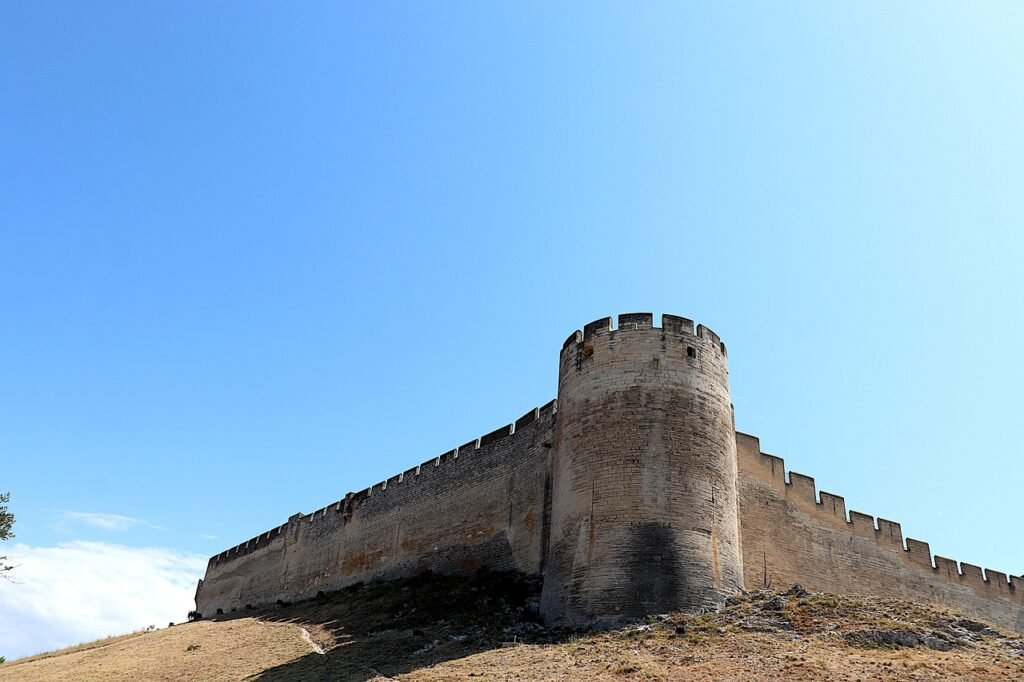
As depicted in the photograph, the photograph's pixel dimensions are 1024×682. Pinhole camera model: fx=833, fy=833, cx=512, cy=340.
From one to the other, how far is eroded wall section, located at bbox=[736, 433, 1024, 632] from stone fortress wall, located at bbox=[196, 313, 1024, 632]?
0.05 metres

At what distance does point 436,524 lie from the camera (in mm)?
23156

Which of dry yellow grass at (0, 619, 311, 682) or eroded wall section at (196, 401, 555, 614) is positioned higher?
eroded wall section at (196, 401, 555, 614)

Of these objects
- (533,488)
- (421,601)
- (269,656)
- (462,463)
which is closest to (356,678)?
(269,656)

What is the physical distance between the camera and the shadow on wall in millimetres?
14195

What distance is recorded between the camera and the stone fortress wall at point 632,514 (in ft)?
49.1

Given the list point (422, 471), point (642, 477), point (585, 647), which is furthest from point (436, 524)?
point (585, 647)

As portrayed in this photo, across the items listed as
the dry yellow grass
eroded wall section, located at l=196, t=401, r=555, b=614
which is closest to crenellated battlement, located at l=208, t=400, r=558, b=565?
eroded wall section, located at l=196, t=401, r=555, b=614

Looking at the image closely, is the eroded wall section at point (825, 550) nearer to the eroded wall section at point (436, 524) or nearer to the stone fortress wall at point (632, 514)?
the stone fortress wall at point (632, 514)

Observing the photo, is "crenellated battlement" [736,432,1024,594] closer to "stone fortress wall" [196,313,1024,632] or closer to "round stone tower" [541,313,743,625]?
"stone fortress wall" [196,313,1024,632]

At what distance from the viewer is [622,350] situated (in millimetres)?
17016

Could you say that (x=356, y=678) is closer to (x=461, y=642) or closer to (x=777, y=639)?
(x=461, y=642)

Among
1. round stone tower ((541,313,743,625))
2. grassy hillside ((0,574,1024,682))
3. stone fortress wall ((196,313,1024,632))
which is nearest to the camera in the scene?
grassy hillside ((0,574,1024,682))

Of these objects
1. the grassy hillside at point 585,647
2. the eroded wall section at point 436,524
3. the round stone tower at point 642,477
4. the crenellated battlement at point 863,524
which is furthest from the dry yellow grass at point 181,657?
the crenellated battlement at point 863,524

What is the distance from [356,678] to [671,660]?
16.4ft
